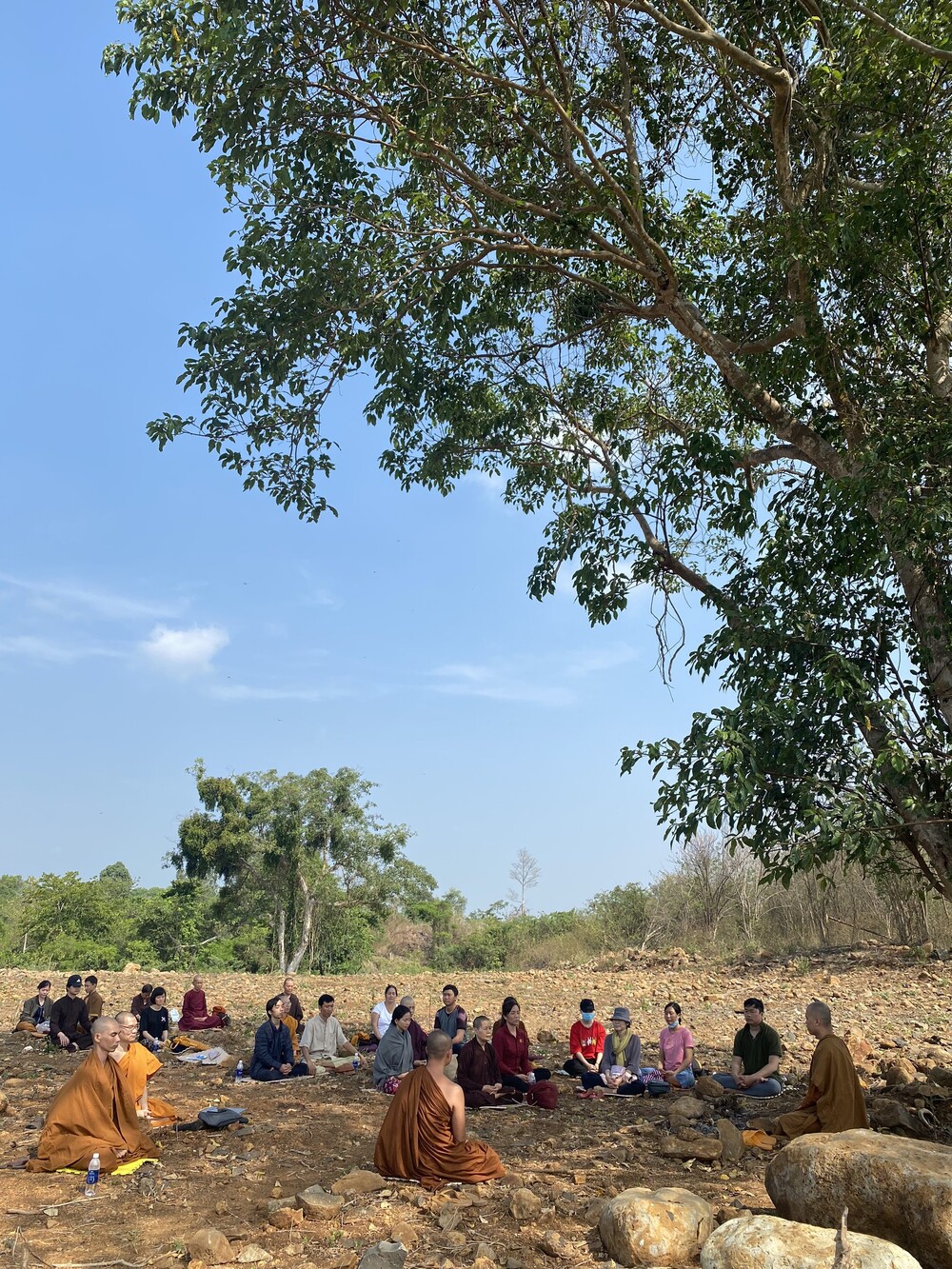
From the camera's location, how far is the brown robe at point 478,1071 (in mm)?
9367

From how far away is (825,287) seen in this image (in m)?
9.02

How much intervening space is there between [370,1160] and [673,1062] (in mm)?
3993

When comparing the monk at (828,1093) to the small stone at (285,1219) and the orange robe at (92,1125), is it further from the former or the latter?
the orange robe at (92,1125)

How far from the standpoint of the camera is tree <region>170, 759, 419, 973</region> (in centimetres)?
2911

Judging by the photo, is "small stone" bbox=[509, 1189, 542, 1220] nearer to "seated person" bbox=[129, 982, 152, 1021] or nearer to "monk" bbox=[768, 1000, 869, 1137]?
"monk" bbox=[768, 1000, 869, 1137]

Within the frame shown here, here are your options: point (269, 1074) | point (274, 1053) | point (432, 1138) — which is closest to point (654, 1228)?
point (432, 1138)

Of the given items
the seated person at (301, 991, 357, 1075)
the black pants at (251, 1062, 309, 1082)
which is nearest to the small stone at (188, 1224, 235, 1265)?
the black pants at (251, 1062, 309, 1082)

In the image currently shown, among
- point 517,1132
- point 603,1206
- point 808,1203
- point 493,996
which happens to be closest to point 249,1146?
point 517,1132

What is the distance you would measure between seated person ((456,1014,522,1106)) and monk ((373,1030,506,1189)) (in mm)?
2382

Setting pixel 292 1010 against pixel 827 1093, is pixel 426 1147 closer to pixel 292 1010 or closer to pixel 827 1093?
pixel 827 1093

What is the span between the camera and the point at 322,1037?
446 inches

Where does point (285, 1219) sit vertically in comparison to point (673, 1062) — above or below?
below

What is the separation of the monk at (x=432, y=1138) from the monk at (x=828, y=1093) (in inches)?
96.4

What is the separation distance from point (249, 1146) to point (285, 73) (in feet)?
29.5
